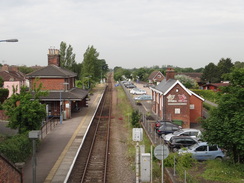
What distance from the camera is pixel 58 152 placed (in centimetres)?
2133

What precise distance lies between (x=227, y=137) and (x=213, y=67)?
7482 centimetres

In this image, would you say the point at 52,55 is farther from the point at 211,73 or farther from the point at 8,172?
the point at 211,73

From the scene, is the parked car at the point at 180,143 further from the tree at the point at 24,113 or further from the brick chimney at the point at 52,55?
the brick chimney at the point at 52,55

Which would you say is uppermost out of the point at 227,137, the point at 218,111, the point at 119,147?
the point at 218,111

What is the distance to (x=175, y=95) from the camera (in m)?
33.5

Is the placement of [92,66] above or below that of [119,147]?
above

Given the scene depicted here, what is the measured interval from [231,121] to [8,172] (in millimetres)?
10840

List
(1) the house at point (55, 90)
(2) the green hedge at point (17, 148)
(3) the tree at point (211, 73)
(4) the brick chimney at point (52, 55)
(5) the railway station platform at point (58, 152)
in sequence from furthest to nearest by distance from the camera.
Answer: (3) the tree at point (211, 73) → (4) the brick chimney at point (52, 55) → (1) the house at point (55, 90) → (5) the railway station platform at point (58, 152) → (2) the green hedge at point (17, 148)

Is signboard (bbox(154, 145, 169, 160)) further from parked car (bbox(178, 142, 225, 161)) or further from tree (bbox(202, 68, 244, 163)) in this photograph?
parked car (bbox(178, 142, 225, 161))

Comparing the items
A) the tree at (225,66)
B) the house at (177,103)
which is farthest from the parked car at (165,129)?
the tree at (225,66)

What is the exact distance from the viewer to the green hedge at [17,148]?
16328 mm

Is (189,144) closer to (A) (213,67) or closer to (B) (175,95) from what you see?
(B) (175,95)

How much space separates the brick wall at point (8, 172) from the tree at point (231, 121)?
386 inches

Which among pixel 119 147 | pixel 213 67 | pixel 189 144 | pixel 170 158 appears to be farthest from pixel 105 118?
pixel 213 67
